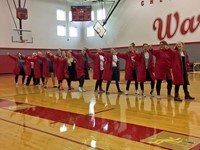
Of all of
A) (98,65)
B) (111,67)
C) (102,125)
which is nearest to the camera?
(102,125)

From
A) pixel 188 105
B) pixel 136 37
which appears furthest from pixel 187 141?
pixel 136 37

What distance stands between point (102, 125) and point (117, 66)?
4334 mm

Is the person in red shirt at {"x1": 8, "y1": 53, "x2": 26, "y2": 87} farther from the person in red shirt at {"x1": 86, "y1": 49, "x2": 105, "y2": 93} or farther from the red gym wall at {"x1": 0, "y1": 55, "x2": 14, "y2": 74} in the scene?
the red gym wall at {"x1": 0, "y1": 55, "x2": 14, "y2": 74}

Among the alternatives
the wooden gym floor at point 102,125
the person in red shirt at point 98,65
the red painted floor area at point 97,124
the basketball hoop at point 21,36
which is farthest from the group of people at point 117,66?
the basketball hoop at point 21,36

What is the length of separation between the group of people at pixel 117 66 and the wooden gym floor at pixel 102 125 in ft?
2.27

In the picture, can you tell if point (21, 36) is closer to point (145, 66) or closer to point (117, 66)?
point (117, 66)

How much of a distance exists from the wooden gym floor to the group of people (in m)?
0.69

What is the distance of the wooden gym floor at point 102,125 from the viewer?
362cm

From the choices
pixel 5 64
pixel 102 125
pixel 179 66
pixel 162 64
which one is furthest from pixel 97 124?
pixel 5 64

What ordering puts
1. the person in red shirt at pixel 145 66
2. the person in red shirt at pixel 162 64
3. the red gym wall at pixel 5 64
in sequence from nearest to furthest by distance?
the person in red shirt at pixel 162 64
the person in red shirt at pixel 145 66
the red gym wall at pixel 5 64

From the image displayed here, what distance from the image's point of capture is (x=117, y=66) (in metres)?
8.82

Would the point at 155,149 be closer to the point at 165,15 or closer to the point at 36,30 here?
the point at 165,15

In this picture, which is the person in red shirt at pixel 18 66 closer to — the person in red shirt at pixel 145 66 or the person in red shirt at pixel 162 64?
the person in red shirt at pixel 145 66

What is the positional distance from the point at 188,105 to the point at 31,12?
1883 cm
